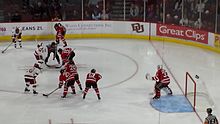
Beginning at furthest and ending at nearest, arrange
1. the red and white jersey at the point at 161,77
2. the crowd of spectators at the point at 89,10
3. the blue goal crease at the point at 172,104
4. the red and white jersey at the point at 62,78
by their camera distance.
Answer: the crowd of spectators at the point at 89,10 < the red and white jersey at the point at 62,78 < the red and white jersey at the point at 161,77 < the blue goal crease at the point at 172,104

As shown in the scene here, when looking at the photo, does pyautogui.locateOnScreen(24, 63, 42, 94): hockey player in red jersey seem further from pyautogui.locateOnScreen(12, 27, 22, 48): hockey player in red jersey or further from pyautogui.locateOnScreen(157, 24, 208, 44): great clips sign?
pyautogui.locateOnScreen(157, 24, 208, 44): great clips sign

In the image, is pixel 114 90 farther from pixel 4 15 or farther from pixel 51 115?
pixel 4 15

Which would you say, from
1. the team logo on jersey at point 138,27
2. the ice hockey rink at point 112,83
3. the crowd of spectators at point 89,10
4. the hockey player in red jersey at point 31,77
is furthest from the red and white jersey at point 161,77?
the team logo on jersey at point 138,27

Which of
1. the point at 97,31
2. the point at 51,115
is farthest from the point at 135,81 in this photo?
the point at 97,31

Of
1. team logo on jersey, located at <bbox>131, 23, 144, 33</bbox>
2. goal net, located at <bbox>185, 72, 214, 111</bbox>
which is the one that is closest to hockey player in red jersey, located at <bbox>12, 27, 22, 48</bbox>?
team logo on jersey, located at <bbox>131, 23, 144, 33</bbox>

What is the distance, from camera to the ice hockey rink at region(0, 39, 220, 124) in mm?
10586

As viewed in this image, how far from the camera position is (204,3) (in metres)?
17.2

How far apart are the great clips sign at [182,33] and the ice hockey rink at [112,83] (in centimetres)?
36

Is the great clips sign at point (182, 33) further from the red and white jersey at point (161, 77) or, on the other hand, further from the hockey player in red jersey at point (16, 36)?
the red and white jersey at point (161, 77)

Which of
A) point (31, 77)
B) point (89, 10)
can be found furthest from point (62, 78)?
point (89, 10)

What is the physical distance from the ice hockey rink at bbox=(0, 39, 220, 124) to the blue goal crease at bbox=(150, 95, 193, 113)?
16cm

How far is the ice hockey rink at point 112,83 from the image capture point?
34.7 feet

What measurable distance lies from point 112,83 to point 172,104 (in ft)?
7.45

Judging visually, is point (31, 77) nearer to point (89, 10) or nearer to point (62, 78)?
point (62, 78)
